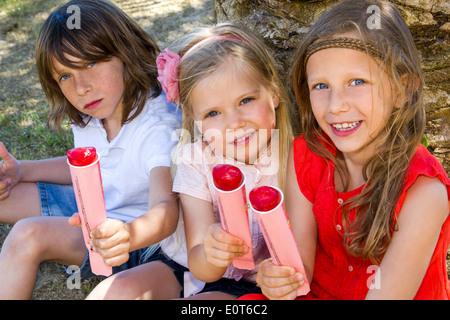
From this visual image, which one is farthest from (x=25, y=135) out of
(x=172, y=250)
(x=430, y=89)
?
(x=430, y=89)

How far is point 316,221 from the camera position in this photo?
184cm

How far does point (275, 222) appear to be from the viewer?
1292 mm

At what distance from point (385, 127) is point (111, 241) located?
93 centimetres

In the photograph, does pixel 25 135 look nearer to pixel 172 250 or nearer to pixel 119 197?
pixel 119 197

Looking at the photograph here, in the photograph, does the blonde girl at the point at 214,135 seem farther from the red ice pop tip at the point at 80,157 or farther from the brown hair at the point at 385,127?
the red ice pop tip at the point at 80,157

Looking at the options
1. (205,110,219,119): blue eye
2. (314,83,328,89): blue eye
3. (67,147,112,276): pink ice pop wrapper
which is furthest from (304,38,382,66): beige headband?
(67,147,112,276): pink ice pop wrapper

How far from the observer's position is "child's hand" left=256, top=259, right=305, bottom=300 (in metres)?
1.43

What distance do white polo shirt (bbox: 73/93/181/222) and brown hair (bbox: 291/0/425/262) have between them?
654 mm

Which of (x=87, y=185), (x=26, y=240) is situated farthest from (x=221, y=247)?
(x=26, y=240)

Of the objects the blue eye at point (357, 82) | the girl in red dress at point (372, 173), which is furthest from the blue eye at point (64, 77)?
the blue eye at point (357, 82)

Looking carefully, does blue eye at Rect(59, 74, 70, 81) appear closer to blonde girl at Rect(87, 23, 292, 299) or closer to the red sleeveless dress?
blonde girl at Rect(87, 23, 292, 299)

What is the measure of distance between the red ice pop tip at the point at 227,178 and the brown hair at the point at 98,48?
931mm

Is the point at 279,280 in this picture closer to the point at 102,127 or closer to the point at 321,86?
the point at 321,86

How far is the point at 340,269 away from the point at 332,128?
0.49 m
